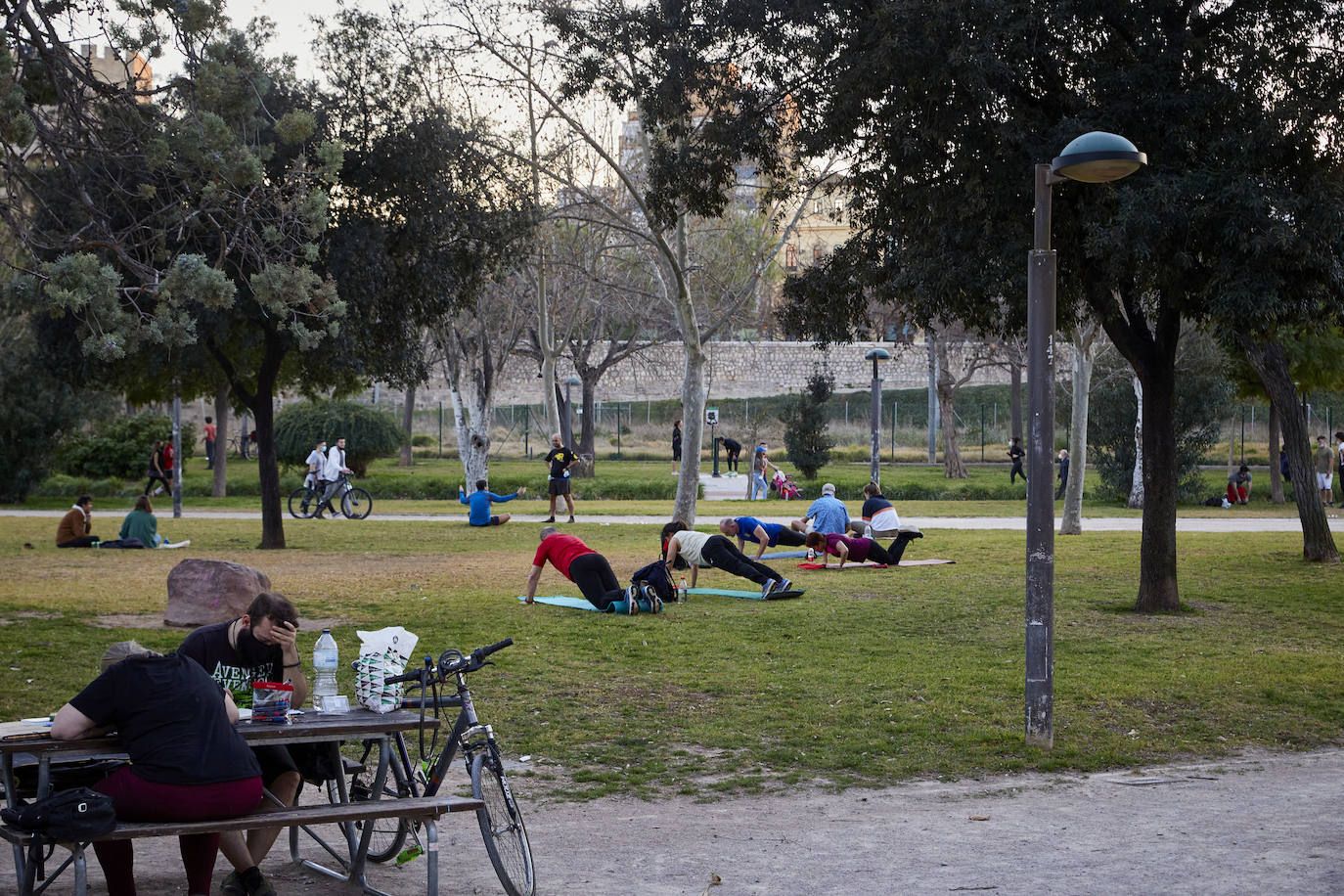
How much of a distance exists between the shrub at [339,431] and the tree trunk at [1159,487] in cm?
3002

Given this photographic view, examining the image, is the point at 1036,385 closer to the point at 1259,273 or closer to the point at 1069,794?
the point at 1069,794

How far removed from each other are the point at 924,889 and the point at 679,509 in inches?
674

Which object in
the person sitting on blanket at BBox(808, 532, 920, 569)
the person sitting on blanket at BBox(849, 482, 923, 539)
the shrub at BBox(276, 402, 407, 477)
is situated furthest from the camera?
the shrub at BBox(276, 402, 407, 477)

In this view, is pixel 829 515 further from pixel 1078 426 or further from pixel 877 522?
pixel 1078 426

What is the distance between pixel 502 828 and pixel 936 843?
2146 mm

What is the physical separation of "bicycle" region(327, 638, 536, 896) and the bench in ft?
0.62

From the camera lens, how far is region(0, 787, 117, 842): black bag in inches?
179

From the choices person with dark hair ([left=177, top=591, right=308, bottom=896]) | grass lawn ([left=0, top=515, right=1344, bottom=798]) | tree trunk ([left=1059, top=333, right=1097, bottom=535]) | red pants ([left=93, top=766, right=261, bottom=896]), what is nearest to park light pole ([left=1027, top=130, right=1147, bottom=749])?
grass lawn ([left=0, top=515, right=1344, bottom=798])

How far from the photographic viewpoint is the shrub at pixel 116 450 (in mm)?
38219

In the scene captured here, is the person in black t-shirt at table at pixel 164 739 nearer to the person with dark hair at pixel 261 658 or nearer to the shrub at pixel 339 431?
the person with dark hair at pixel 261 658

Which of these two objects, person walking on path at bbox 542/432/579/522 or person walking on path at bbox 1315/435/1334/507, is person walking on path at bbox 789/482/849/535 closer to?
person walking on path at bbox 542/432/579/522

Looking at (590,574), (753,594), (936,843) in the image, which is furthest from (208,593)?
(936,843)

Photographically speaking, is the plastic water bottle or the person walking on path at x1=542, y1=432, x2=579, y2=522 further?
the person walking on path at x1=542, y1=432, x2=579, y2=522

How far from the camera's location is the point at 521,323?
36719mm
